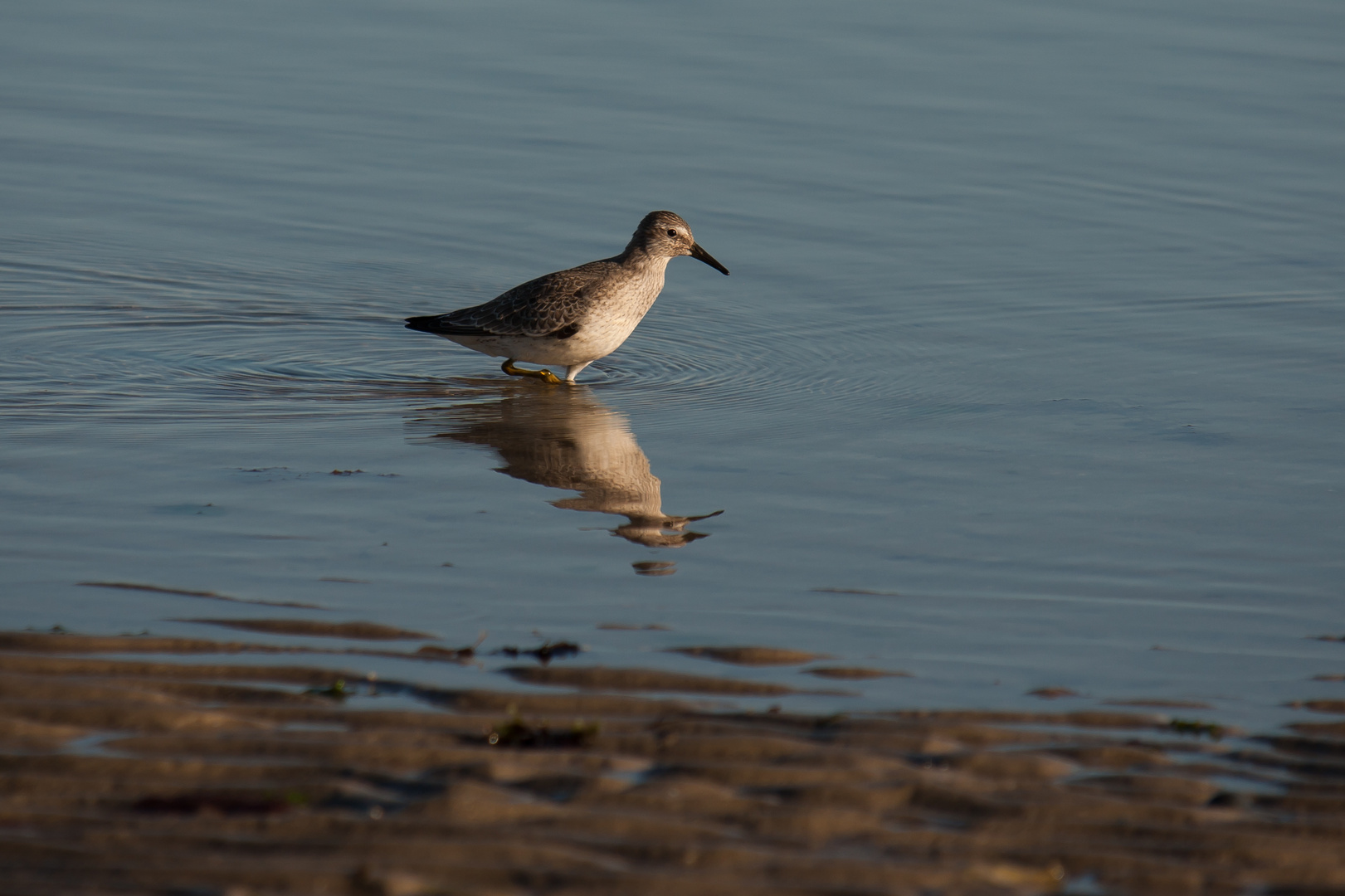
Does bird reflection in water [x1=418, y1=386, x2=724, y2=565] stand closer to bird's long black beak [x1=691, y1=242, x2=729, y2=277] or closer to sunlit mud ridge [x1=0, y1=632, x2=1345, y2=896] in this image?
bird's long black beak [x1=691, y1=242, x2=729, y2=277]

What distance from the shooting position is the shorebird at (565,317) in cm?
1022

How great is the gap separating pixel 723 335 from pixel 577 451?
287 centimetres

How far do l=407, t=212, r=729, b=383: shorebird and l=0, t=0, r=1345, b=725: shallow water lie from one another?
31 centimetres

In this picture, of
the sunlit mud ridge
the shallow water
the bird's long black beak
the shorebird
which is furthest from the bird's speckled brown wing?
the sunlit mud ridge

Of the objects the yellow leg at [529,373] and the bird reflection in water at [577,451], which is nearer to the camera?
the bird reflection in water at [577,451]

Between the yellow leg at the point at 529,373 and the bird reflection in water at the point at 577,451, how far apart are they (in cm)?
27

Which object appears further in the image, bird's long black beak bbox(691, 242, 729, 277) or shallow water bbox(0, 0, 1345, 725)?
bird's long black beak bbox(691, 242, 729, 277)

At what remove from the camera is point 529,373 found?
432 inches

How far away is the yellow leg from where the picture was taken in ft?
35.4

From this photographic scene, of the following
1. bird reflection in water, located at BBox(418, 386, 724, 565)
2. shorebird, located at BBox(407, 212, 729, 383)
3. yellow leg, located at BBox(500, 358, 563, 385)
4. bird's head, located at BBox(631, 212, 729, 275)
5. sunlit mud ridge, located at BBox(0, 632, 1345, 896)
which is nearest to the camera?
sunlit mud ridge, located at BBox(0, 632, 1345, 896)

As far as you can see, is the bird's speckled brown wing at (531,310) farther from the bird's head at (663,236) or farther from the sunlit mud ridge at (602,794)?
the sunlit mud ridge at (602,794)

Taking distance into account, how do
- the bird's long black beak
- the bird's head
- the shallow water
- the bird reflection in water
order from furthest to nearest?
the bird's long black beak < the bird's head < the bird reflection in water < the shallow water

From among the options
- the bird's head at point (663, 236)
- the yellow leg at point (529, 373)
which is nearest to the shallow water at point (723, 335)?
the yellow leg at point (529, 373)

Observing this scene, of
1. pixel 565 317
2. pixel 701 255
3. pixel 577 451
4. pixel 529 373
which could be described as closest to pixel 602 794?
pixel 577 451
